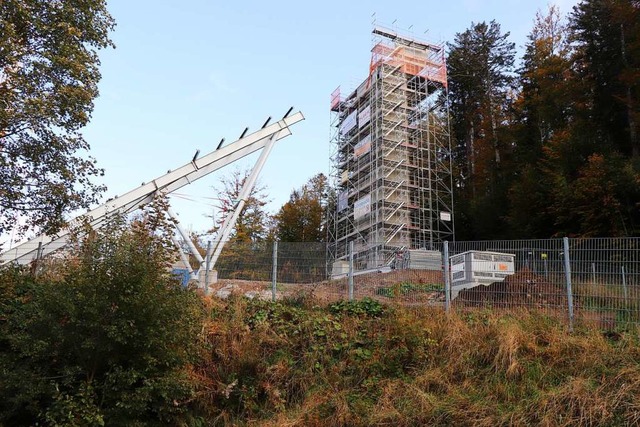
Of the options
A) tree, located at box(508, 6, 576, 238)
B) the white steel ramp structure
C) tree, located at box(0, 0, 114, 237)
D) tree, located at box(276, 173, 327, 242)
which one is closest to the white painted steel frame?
the white steel ramp structure

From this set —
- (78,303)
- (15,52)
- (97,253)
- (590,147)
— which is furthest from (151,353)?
(590,147)

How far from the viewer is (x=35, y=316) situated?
27.3ft

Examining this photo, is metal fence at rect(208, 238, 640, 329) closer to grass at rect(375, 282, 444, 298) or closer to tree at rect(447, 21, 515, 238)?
grass at rect(375, 282, 444, 298)

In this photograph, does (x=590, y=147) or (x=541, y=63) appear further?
(x=541, y=63)

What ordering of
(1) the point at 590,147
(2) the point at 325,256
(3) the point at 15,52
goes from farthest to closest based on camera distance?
(1) the point at 590,147 < (2) the point at 325,256 < (3) the point at 15,52

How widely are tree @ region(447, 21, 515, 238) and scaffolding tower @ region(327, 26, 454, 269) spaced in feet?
8.84

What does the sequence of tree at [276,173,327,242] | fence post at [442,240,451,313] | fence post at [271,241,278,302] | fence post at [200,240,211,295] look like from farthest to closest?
tree at [276,173,327,242] → fence post at [200,240,211,295] → fence post at [271,241,278,302] → fence post at [442,240,451,313]

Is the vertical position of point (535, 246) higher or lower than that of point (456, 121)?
lower

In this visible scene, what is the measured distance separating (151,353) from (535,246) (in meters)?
7.06

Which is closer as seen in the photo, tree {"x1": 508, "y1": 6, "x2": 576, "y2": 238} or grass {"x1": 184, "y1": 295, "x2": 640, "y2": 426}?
grass {"x1": 184, "y1": 295, "x2": 640, "y2": 426}

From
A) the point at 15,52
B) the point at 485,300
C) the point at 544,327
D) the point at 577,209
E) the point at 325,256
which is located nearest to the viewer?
the point at 544,327

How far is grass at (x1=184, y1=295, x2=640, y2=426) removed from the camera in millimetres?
7027

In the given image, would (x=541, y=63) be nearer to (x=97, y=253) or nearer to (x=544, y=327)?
(x=544, y=327)

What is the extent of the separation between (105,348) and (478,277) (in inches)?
282
